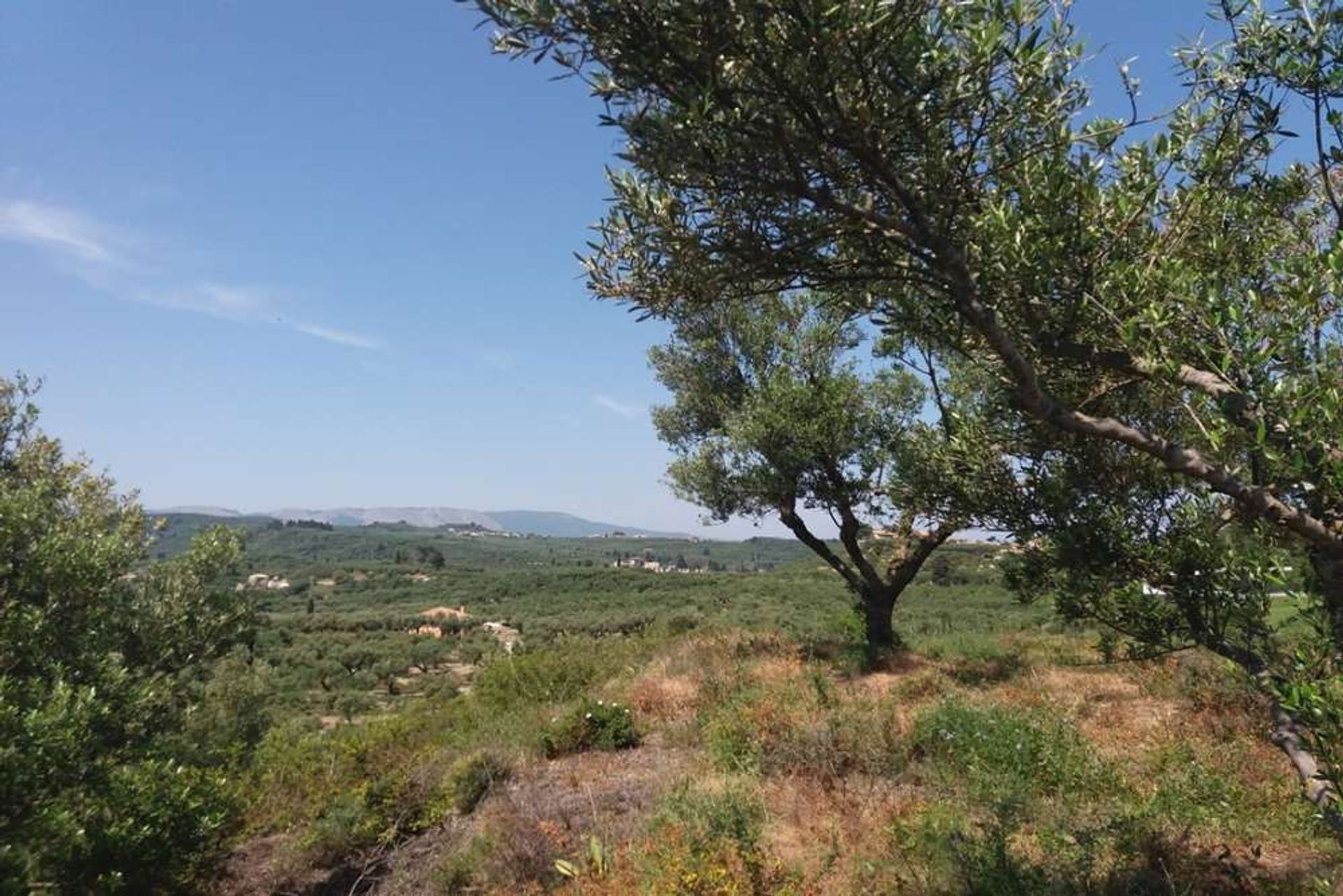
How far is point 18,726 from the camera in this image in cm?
624

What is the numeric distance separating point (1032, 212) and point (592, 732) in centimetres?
1206

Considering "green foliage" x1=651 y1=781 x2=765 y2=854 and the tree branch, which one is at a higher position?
the tree branch

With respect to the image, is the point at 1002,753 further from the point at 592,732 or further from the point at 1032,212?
the point at 1032,212

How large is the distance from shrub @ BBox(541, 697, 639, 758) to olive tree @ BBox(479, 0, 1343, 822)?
34.4 ft

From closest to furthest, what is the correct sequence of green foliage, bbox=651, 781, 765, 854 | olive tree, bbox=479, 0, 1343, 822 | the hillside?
olive tree, bbox=479, 0, 1343, 822 < the hillside < green foliage, bbox=651, 781, 765, 854

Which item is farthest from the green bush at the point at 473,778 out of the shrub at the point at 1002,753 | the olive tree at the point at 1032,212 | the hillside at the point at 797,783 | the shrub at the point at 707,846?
the olive tree at the point at 1032,212

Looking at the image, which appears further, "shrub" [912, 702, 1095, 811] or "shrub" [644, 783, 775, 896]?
"shrub" [912, 702, 1095, 811]

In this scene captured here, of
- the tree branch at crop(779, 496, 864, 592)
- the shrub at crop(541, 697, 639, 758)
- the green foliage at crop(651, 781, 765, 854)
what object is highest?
the tree branch at crop(779, 496, 864, 592)

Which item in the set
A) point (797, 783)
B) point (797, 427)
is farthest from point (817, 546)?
point (797, 783)

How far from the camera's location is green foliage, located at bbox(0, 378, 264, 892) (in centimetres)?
638

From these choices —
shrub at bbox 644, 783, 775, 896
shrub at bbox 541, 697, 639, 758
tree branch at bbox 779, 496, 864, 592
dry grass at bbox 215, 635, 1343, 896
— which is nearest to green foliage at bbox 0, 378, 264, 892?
dry grass at bbox 215, 635, 1343, 896

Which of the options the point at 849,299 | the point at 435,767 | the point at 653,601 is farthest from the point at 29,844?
the point at 653,601

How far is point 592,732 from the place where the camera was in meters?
13.2

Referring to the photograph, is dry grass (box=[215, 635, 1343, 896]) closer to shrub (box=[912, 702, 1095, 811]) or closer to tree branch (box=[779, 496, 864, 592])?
shrub (box=[912, 702, 1095, 811])
